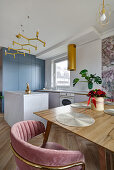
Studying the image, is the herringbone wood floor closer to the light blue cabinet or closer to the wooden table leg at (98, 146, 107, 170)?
the wooden table leg at (98, 146, 107, 170)

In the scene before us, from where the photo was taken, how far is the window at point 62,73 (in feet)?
13.4

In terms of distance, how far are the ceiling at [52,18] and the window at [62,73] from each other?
51.5 inches

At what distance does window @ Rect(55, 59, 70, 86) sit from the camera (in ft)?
13.4

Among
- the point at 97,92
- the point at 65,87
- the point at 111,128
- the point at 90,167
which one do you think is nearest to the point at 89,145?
the point at 90,167

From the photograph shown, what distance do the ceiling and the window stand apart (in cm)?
131

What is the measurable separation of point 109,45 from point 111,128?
8.75 ft

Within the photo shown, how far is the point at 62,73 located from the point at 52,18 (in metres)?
2.40

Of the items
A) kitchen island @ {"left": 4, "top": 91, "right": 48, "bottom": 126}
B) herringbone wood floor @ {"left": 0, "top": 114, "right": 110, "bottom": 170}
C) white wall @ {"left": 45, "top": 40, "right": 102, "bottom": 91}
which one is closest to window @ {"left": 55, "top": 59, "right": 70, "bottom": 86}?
white wall @ {"left": 45, "top": 40, "right": 102, "bottom": 91}

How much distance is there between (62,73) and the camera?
14.0 feet

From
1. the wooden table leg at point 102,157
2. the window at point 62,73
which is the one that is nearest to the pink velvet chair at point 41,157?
the wooden table leg at point 102,157

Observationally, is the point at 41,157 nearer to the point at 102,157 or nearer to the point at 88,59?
the point at 102,157

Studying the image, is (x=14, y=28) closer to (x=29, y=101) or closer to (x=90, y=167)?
(x=29, y=101)

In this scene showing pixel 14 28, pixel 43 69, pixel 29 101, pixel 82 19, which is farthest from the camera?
pixel 43 69

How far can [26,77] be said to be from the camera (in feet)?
14.5
